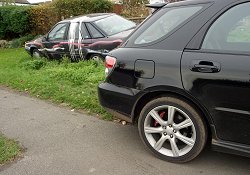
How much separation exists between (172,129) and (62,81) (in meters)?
4.35

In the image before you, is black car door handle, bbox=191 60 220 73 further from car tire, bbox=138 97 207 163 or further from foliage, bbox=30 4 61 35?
foliage, bbox=30 4 61 35

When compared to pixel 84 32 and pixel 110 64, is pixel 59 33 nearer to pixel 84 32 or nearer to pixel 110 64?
pixel 84 32

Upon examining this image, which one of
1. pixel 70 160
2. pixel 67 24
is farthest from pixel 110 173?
pixel 67 24

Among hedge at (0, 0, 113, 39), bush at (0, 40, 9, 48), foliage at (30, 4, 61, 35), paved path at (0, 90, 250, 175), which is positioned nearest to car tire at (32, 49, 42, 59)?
hedge at (0, 0, 113, 39)

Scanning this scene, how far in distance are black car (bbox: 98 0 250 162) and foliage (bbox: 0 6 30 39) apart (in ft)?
44.0

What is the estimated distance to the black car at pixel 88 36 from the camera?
350 inches

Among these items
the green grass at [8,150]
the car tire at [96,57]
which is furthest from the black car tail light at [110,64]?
the car tire at [96,57]

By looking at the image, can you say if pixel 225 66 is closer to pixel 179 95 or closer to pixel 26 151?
pixel 179 95

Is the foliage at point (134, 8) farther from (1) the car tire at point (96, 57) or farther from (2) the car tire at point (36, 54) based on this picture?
(1) the car tire at point (96, 57)

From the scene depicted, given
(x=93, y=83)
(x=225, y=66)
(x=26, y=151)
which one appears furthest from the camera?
(x=93, y=83)

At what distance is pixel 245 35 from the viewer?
3.44 metres

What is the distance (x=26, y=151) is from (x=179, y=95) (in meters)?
2.16

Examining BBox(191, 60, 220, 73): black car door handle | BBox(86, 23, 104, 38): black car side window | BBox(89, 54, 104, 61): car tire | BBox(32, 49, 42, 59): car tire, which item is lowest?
BBox(32, 49, 42, 59): car tire

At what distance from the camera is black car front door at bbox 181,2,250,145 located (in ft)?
11.0
